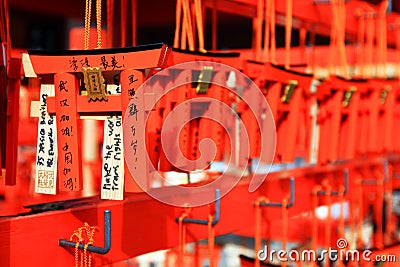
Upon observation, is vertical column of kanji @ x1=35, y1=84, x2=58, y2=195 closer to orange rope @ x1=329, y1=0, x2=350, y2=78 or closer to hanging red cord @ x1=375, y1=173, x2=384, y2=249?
orange rope @ x1=329, y1=0, x2=350, y2=78

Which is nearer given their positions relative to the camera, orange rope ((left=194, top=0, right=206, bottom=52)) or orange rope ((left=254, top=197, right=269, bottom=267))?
orange rope ((left=194, top=0, right=206, bottom=52))

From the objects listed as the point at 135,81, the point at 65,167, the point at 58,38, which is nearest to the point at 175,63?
the point at 135,81

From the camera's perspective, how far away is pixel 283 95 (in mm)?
1561

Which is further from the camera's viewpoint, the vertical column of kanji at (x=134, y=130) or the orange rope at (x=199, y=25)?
the orange rope at (x=199, y=25)

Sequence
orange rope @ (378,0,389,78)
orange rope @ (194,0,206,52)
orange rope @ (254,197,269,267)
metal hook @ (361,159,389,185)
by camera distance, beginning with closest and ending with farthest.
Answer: orange rope @ (194,0,206,52) → orange rope @ (254,197,269,267) → metal hook @ (361,159,389,185) → orange rope @ (378,0,389,78)

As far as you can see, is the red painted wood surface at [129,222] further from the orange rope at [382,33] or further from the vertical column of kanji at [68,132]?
the orange rope at [382,33]

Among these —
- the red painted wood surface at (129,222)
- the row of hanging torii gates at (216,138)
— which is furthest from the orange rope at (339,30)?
the red painted wood surface at (129,222)

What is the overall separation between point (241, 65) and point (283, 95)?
0.76 ft

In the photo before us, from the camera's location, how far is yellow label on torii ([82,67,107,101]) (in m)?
1.04

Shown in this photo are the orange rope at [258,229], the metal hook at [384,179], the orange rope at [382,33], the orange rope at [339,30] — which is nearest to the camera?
the orange rope at [258,229]

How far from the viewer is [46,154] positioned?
1095mm

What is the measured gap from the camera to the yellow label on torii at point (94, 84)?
1037 millimetres

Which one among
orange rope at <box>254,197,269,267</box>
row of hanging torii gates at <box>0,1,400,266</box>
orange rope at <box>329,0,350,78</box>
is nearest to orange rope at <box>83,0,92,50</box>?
row of hanging torii gates at <box>0,1,400,266</box>

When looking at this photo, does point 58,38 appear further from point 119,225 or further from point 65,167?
point 65,167
